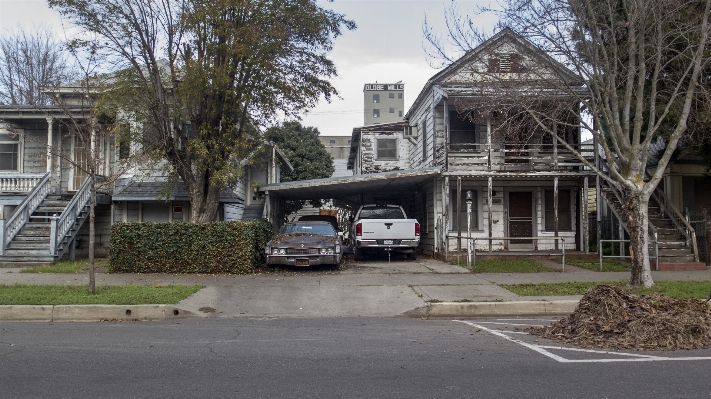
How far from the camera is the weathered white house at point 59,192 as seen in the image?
696 inches

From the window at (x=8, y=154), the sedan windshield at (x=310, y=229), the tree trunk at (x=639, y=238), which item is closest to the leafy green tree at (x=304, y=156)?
the window at (x=8, y=154)

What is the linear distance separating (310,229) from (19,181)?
10520 mm

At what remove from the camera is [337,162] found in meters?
60.4

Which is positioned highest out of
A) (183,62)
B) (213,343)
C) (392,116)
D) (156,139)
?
(392,116)

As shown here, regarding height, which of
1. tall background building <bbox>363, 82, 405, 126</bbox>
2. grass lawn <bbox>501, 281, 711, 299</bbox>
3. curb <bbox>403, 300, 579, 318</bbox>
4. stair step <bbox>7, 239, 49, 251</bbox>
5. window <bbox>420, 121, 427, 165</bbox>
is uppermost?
tall background building <bbox>363, 82, 405, 126</bbox>

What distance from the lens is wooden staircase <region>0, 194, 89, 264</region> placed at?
16.8 meters

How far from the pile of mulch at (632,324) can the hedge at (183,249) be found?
8612mm

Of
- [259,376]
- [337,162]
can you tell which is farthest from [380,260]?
[337,162]

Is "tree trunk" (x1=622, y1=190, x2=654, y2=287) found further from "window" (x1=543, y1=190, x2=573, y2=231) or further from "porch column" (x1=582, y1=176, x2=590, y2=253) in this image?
"window" (x1=543, y1=190, x2=573, y2=231)

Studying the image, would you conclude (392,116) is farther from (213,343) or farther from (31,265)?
(213,343)

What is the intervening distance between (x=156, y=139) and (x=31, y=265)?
5054mm

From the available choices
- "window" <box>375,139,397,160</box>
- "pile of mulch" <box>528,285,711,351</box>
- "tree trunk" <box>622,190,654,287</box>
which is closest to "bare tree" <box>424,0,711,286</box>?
"tree trunk" <box>622,190,654,287</box>

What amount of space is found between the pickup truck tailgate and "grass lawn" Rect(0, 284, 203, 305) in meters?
6.78

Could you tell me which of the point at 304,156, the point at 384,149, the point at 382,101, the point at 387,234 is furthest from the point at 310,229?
the point at 382,101
